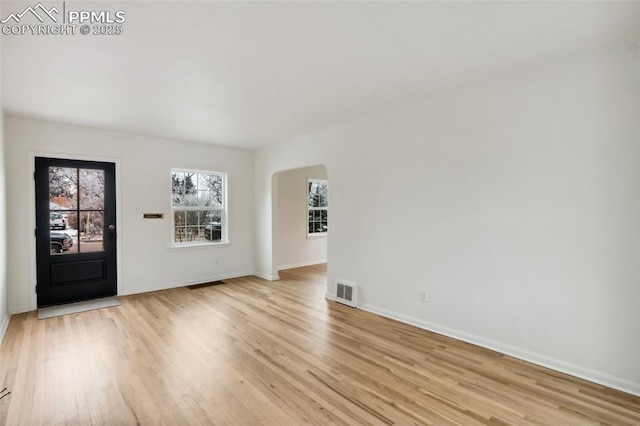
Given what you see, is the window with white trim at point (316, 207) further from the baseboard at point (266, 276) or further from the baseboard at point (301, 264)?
the baseboard at point (266, 276)

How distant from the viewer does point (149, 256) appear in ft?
16.8

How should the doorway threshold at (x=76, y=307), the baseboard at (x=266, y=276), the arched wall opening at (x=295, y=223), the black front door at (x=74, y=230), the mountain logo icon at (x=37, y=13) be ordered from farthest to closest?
the arched wall opening at (x=295, y=223), the baseboard at (x=266, y=276), the black front door at (x=74, y=230), the doorway threshold at (x=76, y=307), the mountain logo icon at (x=37, y=13)

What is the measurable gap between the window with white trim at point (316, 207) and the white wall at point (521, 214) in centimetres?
350

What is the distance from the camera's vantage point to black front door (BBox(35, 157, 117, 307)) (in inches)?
169

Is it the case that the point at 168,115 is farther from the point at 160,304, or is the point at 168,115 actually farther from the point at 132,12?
the point at 160,304

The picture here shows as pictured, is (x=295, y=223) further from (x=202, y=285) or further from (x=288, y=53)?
(x=288, y=53)

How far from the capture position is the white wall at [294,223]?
23.2 ft

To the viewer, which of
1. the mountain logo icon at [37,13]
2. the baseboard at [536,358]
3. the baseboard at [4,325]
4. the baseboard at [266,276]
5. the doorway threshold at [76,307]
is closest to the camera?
Result: the mountain logo icon at [37,13]

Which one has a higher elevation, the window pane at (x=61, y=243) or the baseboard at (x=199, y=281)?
the window pane at (x=61, y=243)

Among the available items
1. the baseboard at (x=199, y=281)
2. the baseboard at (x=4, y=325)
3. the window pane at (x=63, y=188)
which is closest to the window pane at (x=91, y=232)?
the window pane at (x=63, y=188)

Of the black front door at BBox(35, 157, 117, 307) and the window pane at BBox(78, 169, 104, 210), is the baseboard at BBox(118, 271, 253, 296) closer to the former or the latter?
the black front door at BBox(35, 157, 117, 307)

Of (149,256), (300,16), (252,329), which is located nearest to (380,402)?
(252,329)

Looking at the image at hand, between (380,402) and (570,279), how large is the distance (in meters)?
1.87

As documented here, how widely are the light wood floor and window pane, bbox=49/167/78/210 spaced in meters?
1.52
